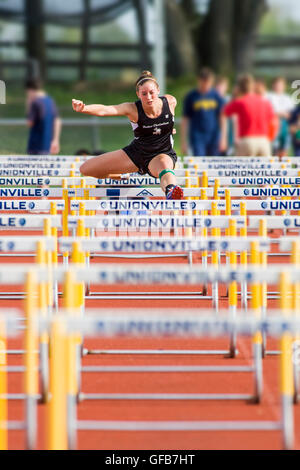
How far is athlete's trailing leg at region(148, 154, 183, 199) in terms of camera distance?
30.2 ft

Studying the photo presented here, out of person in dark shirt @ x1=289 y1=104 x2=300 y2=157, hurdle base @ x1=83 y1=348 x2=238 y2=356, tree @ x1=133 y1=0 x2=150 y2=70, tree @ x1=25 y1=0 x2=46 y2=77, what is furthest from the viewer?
tree @ x1=25 y1=0 x2=46 y2=77

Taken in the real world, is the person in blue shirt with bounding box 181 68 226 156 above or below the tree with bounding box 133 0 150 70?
below

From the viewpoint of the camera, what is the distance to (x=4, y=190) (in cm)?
870

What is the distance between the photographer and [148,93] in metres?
10.4

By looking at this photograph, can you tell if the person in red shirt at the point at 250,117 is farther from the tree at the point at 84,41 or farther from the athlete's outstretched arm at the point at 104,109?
the tree at the point at 84,41

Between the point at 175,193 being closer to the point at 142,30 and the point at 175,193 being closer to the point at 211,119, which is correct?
the point at 211,119

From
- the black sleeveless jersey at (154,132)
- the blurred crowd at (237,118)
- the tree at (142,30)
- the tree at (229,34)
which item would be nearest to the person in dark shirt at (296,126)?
the blurred crowd at (237,118)

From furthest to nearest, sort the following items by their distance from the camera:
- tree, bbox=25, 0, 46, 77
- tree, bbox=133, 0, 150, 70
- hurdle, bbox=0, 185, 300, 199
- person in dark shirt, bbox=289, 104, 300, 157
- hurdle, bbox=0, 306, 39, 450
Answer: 1. tree, bbox=25, 0, 46, 77
2. tree, bbox=133, 0, 150, 70
3. person in dark shirt, bbox=289, 104, 300, 157
4. hurdle, bbox=0, 185, 300, 199
5. hurdle, bbox=0, 306, 39, 450

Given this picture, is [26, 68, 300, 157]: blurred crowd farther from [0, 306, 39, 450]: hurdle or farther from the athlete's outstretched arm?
[0, 306, 39, 450]: hurdle

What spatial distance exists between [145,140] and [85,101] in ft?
76.1

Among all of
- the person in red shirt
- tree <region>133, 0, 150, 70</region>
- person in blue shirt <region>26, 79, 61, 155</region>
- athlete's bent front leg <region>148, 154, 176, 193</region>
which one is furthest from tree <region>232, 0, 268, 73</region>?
athlete's bent front leg <region>148, 154, 176, 193</region>

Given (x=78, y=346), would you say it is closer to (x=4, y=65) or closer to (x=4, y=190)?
(x=4, y=190)

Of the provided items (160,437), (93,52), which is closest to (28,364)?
(160,437)

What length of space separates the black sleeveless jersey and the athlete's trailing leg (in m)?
0.17
